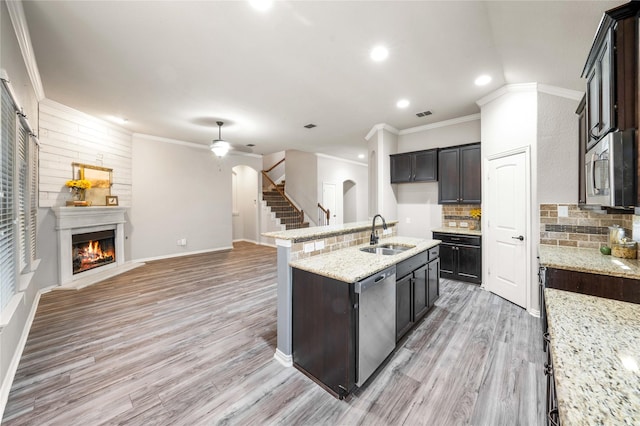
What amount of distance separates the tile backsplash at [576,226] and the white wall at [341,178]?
20.1 feet

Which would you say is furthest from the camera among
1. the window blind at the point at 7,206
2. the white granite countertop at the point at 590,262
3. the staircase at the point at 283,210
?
the staircase at the point at 283,210

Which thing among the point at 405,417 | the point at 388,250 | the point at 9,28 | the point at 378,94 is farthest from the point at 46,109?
the point at 405,417

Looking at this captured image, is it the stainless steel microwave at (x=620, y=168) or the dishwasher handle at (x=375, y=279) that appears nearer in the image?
the stainless steel microwave at (x=620, y=168)

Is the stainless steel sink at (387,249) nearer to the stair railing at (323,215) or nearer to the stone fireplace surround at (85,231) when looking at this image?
the stone fireplace surround at (85,231)

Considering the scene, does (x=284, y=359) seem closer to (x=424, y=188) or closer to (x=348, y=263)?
(x=348, y=263)

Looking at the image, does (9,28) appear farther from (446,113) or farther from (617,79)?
(446,113)

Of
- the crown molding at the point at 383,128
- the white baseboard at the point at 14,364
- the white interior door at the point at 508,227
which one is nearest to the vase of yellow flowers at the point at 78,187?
the white baseboard at the point at 14,364

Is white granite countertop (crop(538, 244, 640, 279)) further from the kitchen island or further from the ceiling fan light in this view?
the ceiling fan light

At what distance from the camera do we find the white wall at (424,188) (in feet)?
16.0

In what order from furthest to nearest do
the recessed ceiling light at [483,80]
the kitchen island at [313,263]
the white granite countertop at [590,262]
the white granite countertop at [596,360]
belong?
the recessed ceiling light at [483,80] → the kitchen island at [313,263] → the white granite countertop at [590,262] → the white granite countertop at [596,360]

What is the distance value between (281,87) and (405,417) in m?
3.82

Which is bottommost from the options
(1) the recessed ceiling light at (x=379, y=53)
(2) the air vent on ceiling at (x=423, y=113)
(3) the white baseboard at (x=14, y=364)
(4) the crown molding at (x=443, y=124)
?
(3) the white baseboard at (x=14, y=364)

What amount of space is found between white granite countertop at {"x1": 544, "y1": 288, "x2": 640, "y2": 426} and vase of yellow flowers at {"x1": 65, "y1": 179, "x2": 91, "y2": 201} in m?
6.12

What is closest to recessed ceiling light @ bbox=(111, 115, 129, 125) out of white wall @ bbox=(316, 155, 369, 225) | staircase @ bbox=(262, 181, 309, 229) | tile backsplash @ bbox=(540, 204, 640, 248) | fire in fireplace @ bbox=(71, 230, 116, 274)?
fire in fireplace @ bbox=(71, 230, 116, 274)
